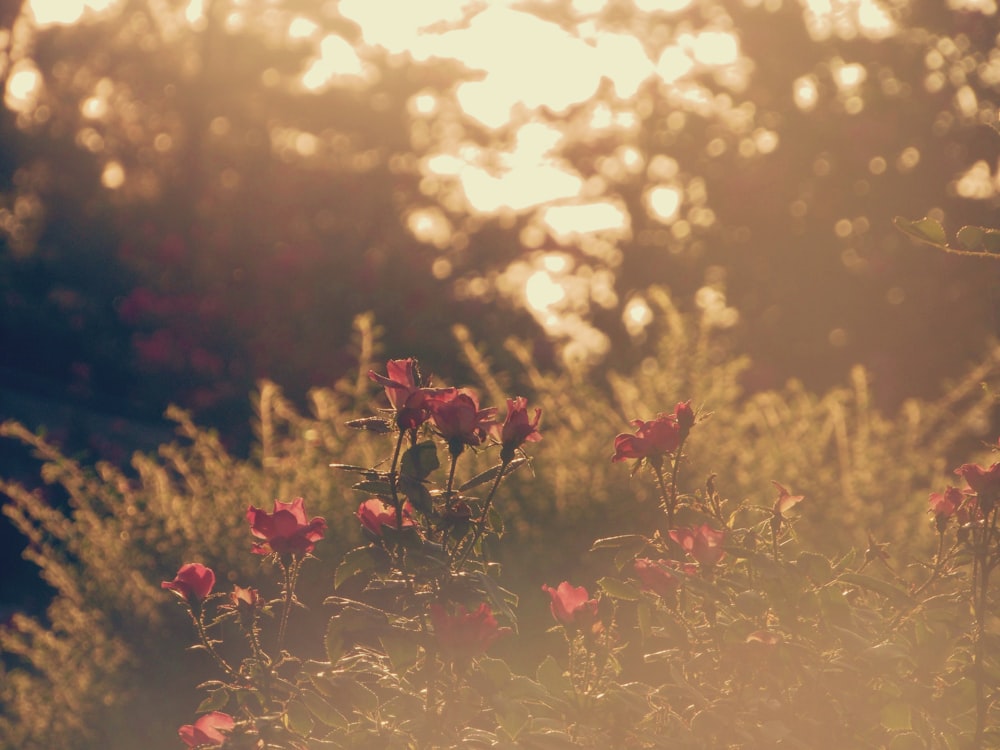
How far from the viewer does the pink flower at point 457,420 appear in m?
1.66

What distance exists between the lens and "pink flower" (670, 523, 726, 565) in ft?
5.97

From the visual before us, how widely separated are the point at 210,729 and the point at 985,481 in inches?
51.2

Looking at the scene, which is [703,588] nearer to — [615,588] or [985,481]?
[615,588]

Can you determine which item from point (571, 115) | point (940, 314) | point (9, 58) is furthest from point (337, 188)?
point (940, 314)

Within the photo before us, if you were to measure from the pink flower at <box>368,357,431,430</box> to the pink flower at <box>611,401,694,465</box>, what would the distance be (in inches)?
13.5

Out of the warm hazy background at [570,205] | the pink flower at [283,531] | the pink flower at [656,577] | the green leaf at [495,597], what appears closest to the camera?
the green leaf at [495,597]

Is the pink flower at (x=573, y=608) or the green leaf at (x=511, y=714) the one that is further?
the pink flower at (x=573, y=608)

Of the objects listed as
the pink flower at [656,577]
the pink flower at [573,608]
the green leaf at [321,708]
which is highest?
the pink flower at [656,577]

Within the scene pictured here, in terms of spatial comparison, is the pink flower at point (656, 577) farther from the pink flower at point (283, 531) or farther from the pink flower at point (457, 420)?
the pink flower at point (283, 531)

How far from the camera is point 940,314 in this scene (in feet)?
34.1

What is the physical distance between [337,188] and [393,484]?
9.21 m

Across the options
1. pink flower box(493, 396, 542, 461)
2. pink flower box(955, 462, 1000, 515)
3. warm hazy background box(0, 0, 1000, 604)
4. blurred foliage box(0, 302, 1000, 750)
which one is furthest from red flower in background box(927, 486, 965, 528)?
warm hazy background box(0, 0, 1000, 604)

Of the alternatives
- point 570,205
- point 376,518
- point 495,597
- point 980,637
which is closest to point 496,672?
point 495,597

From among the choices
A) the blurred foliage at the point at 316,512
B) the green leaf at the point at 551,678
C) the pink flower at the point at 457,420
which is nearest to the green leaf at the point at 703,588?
the green leaf at the point at 551,678
